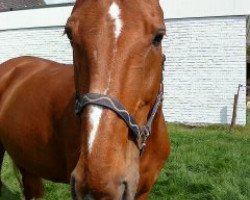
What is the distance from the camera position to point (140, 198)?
3174mm

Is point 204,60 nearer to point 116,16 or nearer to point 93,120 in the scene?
point 116,16

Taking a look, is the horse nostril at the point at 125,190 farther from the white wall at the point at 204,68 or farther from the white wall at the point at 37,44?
the white wall at the point at 37,44

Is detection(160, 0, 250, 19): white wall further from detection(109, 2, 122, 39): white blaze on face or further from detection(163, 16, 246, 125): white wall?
detection(109, 2, 122, 39): white blaze on face

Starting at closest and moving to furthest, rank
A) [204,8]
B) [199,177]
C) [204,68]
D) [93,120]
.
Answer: [93,120] < [199,177] < [204,68] < [204,8]

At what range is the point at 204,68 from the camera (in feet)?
40.9

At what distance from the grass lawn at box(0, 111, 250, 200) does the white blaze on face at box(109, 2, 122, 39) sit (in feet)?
10.6

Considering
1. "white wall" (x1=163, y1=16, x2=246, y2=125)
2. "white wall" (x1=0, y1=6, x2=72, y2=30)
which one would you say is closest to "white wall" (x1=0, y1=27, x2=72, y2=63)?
"white wall" (x1=0, y1=6, x2=72, y2=30)

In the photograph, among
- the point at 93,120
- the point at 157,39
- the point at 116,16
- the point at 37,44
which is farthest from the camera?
the point at 37,44

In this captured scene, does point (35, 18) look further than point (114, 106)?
Yes

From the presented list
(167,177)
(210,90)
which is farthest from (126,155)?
(210,90)

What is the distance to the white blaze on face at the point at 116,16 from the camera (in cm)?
197

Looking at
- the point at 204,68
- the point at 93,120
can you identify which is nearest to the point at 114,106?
the point at 93,120

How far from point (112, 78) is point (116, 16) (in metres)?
0.30

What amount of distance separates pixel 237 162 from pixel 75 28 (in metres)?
4.56
